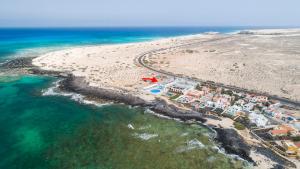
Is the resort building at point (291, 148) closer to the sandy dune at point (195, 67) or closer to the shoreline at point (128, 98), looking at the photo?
the shoreline at point (128, 98)

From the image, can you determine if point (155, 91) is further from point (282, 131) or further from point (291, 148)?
point (291, 148)

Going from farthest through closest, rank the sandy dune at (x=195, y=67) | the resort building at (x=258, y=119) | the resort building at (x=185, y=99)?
the sandy dune at (x=195, y=67) < the resort building at (x=185, y=99) < the resort building at (x=258, y=119)

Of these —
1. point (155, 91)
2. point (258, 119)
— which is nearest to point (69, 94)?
point (155, 91)

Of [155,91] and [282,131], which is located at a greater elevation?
[155,91]

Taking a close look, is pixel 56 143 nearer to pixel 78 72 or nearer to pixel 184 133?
pixel 184 133

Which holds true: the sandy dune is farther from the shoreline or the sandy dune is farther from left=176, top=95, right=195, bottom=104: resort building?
left=176, top=95, right=195, bottom=104: resort building

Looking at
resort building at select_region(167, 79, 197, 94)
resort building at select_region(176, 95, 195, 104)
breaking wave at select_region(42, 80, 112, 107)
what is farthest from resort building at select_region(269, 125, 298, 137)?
breaking wave at select_region(42, 80, 112, 107)

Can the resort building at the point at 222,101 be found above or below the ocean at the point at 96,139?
above

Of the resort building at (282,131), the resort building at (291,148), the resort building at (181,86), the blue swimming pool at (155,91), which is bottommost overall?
the resort building at (291,148)

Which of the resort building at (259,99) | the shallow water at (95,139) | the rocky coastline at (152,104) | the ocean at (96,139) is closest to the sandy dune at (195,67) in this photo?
the rocky coastline at (152,104)
